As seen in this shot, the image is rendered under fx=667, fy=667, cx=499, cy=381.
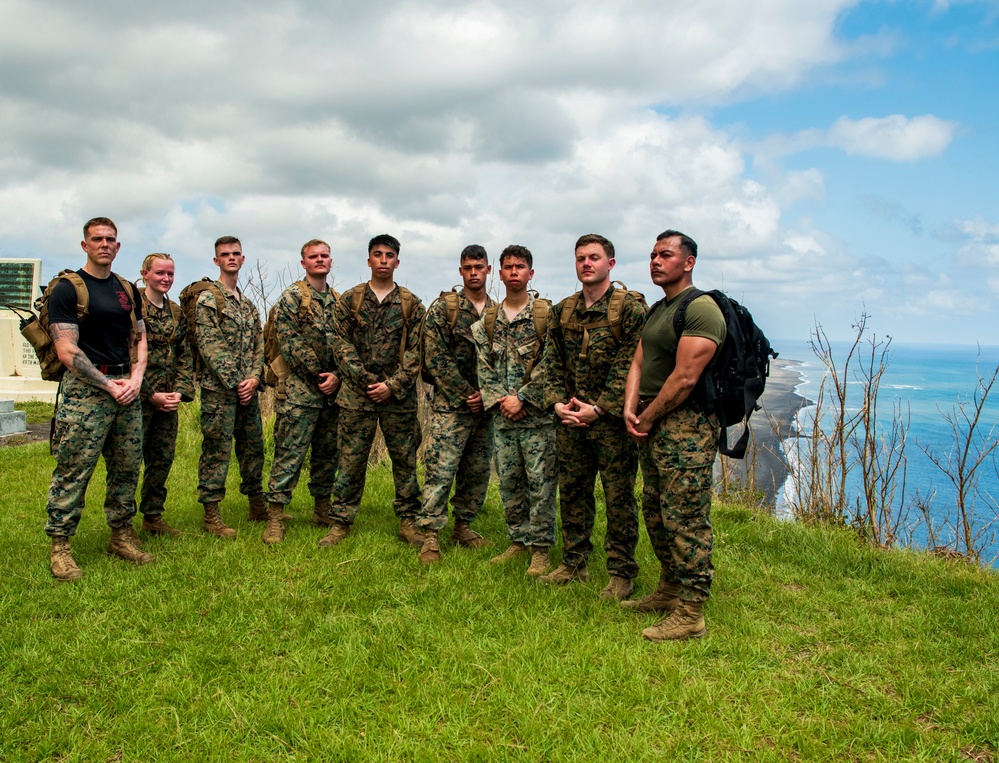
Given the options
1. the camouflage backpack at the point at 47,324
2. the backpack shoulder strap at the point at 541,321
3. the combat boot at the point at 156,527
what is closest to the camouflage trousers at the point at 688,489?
the backpack shoulder strap at the point at 541,321

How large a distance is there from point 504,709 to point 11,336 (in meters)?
18.0

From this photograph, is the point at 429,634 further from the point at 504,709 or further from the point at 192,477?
the point at 192,477

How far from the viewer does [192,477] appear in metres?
7.95

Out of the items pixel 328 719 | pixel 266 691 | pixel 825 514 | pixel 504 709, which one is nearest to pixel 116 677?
pixel 266 691

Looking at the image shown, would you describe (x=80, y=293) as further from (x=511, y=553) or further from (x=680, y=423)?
(x=680, y=423)

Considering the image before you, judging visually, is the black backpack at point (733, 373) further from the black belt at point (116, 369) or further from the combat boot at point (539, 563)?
the black belt at point (116, 369)

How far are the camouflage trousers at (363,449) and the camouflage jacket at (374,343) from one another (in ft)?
0.29

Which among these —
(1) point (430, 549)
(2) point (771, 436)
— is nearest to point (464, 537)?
(1) point (430, 549)

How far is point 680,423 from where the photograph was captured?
3.77 metres

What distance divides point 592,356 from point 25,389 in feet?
52.9

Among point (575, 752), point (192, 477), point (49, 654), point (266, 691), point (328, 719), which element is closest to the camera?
point (575, 752)

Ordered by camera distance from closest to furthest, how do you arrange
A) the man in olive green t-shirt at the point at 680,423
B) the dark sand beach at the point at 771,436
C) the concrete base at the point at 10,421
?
the man in olive green t-shirt at the point at 680,423 < the concrete base at the point at 10,421 < the dark sand beach at the point at 771,436

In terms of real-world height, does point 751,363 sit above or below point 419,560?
above

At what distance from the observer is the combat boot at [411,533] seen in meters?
5.39
